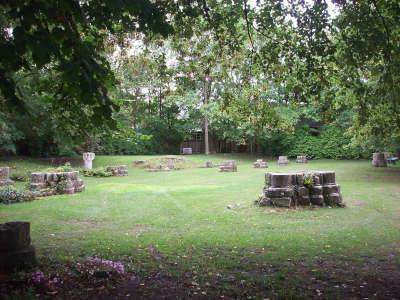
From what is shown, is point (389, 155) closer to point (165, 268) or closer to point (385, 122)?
point (385, 122)

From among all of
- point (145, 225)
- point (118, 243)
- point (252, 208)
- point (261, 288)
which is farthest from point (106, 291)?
point (252, 208)

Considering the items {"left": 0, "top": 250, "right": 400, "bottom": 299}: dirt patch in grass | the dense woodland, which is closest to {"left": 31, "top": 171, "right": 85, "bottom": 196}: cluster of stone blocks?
the dense woodland

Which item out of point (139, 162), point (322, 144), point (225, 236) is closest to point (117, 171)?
point (139, 162)

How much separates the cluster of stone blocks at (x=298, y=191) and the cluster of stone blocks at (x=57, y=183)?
8.16 metres

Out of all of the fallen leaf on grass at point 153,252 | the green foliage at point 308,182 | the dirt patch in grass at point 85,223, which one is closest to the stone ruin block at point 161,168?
the green foliage at point 308,182

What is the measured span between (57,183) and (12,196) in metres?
2.85

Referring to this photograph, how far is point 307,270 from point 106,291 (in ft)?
10.6

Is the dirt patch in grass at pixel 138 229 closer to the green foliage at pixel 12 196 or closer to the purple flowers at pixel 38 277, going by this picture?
the purple flowers at pixel 38 277

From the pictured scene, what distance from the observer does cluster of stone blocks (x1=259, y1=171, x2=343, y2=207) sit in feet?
46.4

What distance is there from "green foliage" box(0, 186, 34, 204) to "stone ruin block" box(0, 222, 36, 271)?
9.33m

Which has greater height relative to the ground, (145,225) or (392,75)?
(392,75)

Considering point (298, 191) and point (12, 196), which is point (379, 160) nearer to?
point (298, 191)

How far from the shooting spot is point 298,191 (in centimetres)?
1432

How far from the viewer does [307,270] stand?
283 inches
